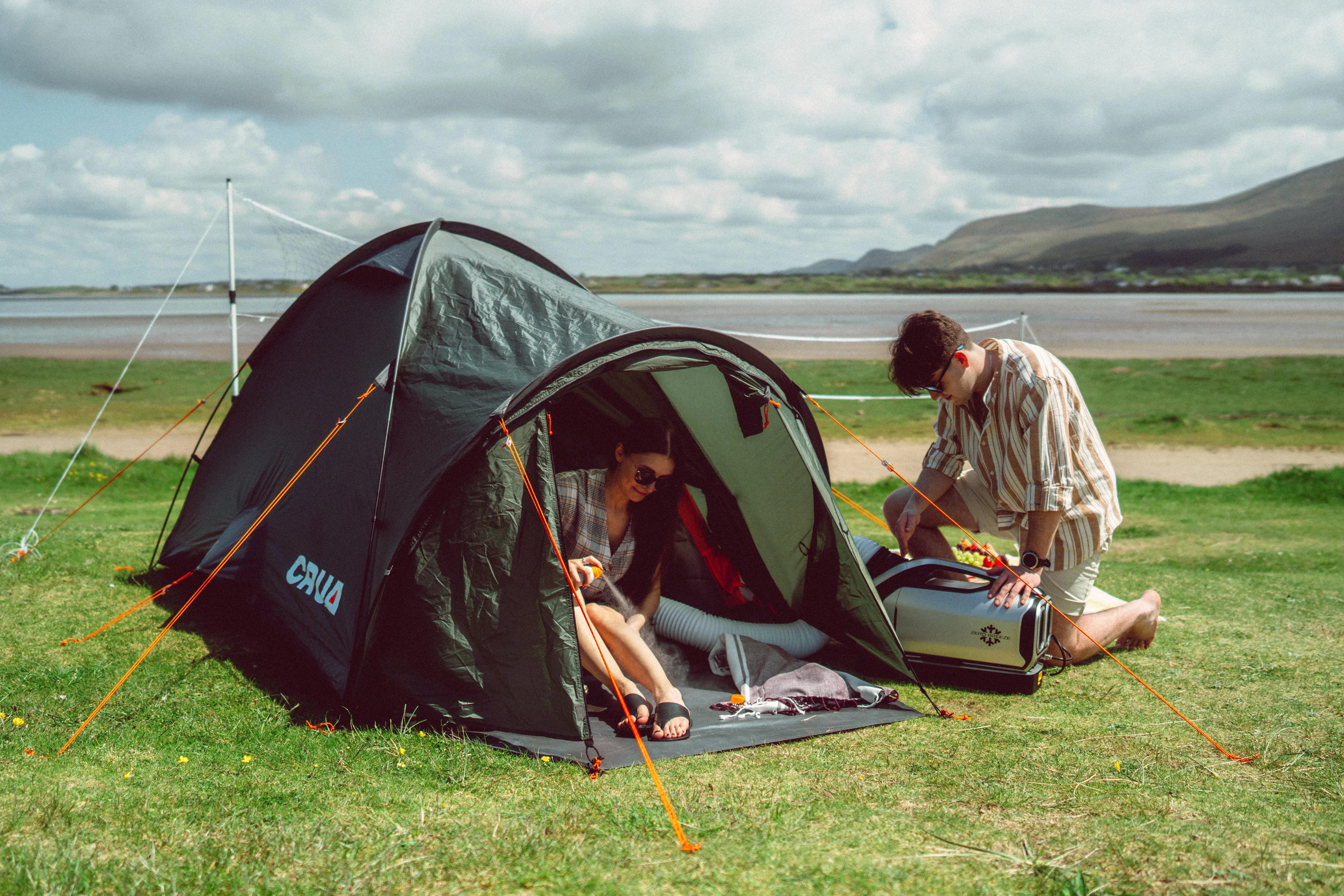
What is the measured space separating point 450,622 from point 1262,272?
117 m

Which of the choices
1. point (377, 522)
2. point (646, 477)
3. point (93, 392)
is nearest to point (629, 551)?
point (646, 477)

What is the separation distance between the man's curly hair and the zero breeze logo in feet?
9.44

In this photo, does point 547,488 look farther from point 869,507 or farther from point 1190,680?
A: point 869,507

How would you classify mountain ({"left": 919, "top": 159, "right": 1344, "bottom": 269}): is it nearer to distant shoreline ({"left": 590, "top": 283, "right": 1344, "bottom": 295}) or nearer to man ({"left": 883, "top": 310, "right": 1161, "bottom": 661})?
distant shoreline ({"left": 590, "top": 283, "right": 1344, "bottom": 295})

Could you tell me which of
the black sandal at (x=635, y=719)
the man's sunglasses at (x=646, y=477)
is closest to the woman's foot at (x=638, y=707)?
the black sandal at (x=635, y=719)

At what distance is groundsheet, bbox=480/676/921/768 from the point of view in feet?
13.0

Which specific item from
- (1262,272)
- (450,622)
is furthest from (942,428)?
(1262,272)

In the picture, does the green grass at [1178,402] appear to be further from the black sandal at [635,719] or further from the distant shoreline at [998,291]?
the distant shoreline at [998,291]

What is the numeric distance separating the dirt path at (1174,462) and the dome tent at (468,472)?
697 centimetres

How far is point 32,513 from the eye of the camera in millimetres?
9406

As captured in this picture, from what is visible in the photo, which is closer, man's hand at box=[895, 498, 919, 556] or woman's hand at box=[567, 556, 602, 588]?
woman's hand at box=[567, 556, 602, 588]

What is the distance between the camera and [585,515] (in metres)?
5.02

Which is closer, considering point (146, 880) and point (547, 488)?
point (146, 880)

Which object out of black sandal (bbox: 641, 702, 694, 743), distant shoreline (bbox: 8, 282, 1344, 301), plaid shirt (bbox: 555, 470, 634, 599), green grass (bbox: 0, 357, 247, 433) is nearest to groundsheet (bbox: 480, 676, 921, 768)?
black sandal (bbox: 641, 702, 694, 743)
